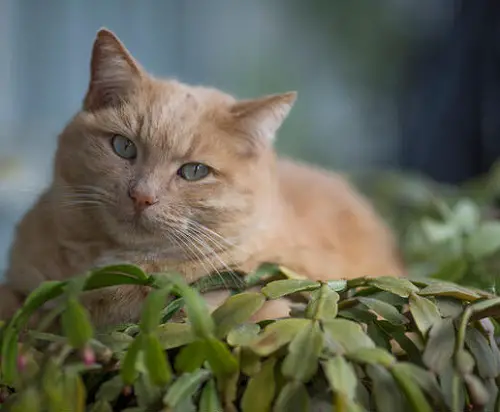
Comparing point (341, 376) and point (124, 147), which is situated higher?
point (124, 147)

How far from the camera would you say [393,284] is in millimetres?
860

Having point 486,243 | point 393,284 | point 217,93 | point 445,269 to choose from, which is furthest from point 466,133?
point 393,284

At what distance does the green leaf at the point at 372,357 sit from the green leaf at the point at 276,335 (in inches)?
2.7

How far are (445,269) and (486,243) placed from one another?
7.1 inches

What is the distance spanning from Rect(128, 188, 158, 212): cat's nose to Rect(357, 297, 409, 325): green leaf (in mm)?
388

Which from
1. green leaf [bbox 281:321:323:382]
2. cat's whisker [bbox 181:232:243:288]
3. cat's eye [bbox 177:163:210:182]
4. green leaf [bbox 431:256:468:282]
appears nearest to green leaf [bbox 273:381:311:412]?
green leaf [bbox 281:321:323:382]

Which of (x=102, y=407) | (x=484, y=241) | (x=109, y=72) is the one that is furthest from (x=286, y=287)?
(x=484, y=241)

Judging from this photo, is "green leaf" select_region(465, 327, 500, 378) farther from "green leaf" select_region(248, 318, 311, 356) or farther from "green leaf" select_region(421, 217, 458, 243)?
"green leaf" select_region(421, 217, 458, 243)

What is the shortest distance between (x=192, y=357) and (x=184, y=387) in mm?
37

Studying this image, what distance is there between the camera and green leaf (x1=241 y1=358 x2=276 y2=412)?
0.72 metres

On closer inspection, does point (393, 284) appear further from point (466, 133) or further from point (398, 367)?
point (466, 133)

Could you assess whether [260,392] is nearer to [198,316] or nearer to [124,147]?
[198,316]

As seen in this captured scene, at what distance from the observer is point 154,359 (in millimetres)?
685

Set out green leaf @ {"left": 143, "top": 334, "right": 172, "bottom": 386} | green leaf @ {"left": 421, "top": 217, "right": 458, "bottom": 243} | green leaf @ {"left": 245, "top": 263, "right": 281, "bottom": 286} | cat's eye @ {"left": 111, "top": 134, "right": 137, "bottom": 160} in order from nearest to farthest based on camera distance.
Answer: green leaf @ {"left": 143, "top": 334, "right": 172, "bottom": 386}
green leaf @ {"left": 245, "top": 263, "right": 281, "bottom": 286}
cat's eye @ {"left": 111, "top": 134, "right": 137, "bottom": 160}
green leaf @ {"left": 421, "top": 217, "right": 458, "bottom": 243}
